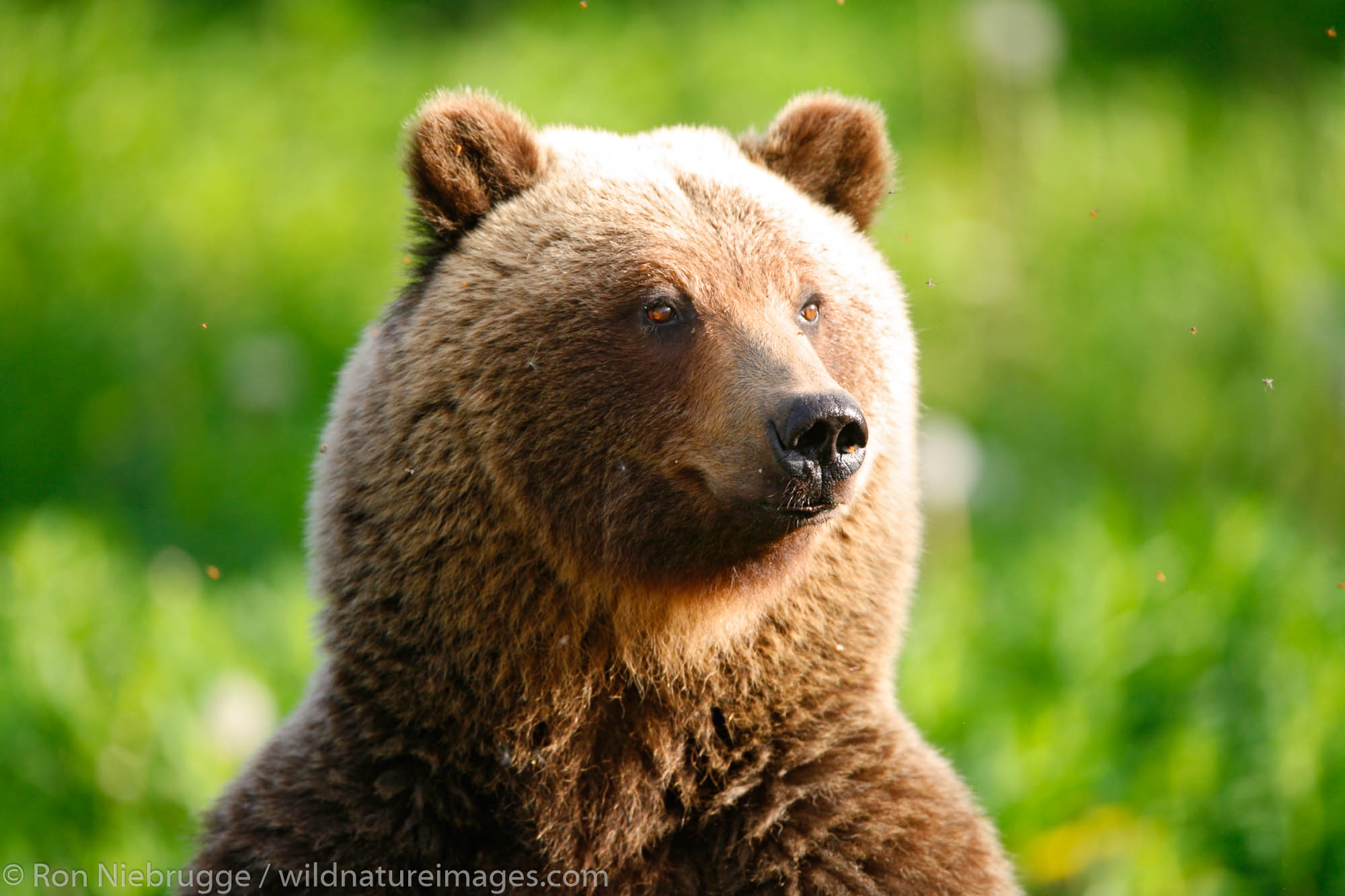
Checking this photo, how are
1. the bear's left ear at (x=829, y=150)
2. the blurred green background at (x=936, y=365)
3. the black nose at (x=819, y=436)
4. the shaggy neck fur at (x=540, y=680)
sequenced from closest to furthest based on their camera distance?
1. the black nose at (x=819, y=436)
2. the shaggy neck fur at (x=540, y=680)
3. the bear's left ear at (x=829, y=150)
4. the blurred green background at (x=936, y=365)

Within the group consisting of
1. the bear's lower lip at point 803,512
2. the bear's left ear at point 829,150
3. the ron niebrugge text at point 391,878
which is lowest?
the ron niebrugge text at point 391,878

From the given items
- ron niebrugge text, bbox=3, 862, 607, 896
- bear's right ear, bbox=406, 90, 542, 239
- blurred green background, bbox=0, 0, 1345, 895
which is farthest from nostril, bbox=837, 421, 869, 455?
blurred green background, bbox=0, 0, 1345, 895

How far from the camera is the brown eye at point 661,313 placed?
11.3ft

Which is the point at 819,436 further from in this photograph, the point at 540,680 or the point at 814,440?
the point at 540,680

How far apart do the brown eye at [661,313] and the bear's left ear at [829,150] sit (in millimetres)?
764

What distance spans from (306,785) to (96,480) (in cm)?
697

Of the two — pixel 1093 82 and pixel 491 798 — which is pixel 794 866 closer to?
pixel 491 798

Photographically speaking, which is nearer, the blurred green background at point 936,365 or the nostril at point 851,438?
the nostril at point 851,438

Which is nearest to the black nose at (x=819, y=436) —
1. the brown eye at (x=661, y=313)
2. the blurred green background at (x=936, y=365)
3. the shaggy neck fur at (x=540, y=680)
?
the shaggy neck fur at (x=540, y=680)

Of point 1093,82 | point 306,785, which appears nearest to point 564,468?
point 306,785

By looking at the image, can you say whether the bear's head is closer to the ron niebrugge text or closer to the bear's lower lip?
the bear's lower lip

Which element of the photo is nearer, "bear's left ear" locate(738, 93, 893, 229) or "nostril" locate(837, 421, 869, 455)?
"nostril" locate(837, 421, 869, 455)

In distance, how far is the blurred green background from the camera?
6.24 m

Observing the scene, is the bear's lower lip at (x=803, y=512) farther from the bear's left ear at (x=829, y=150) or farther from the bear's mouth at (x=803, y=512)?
the bear's left ear at (x=829, y=150)
